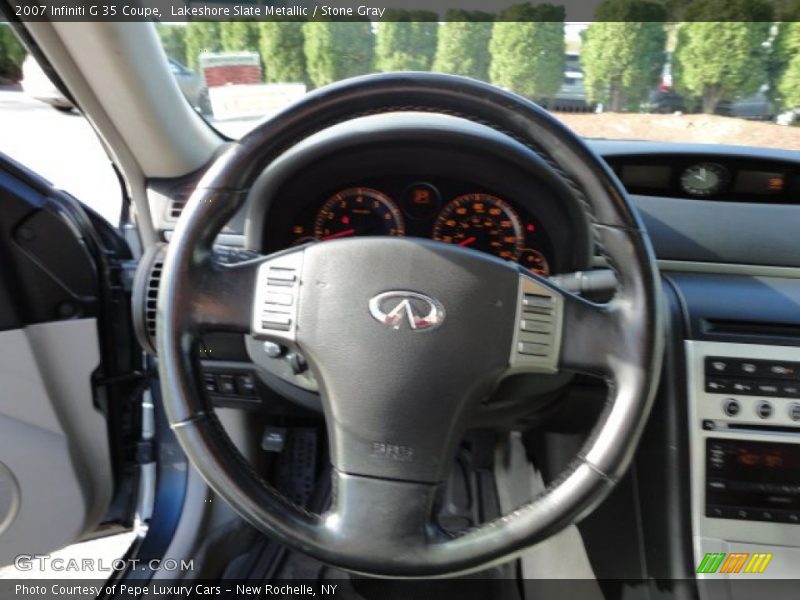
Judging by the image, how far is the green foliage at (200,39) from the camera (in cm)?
192

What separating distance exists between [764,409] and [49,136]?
2034 millimetres

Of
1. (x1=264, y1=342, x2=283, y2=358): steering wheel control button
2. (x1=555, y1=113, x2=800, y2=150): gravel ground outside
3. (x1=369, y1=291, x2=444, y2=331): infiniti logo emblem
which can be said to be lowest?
(x1=264, y1=342, x2=283, y2=358): steering wheel control button

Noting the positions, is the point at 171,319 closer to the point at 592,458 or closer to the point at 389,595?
the point at 592,458

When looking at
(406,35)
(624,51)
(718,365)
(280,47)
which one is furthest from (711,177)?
(280,47)

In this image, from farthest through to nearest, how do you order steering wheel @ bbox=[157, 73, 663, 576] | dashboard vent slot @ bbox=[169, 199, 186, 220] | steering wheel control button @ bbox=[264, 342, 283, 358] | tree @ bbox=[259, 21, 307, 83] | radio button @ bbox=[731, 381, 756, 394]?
dashboard vent slot @ bbox=[169, 199, 186, 220]
tree @ bbox=[259, 21, 307, 83]
radio button @ bbox=[731, 381, 756, 394]
steering wheel control button @ bbox=[264, 342, 283, 358]
steering wheel @ bbox=[157, 73, 663, 576]

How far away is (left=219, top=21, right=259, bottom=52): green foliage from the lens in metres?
1.92

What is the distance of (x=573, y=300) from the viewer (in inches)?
49.6

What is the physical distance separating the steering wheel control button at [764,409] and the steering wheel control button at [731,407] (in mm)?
40

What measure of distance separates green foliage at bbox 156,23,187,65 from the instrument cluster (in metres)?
0.55

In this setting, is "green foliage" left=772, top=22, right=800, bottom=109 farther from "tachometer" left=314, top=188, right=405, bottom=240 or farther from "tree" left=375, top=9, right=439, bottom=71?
"tachometer" left=314, top=188, right=405, bottom=240

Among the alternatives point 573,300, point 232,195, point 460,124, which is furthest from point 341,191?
point 573,300

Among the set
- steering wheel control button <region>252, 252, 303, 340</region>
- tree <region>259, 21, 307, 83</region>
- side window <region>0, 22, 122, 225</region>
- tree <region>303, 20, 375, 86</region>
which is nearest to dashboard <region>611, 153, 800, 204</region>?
tree <region>303, 20, 375, 86</region>

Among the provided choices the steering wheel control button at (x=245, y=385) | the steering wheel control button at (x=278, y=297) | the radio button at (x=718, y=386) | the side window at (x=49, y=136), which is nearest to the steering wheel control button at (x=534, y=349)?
the steering wheel control button at (x=278, y=297)

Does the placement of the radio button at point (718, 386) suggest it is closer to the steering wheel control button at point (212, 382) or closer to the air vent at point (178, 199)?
the steering wheel control button at point (212, 382)
